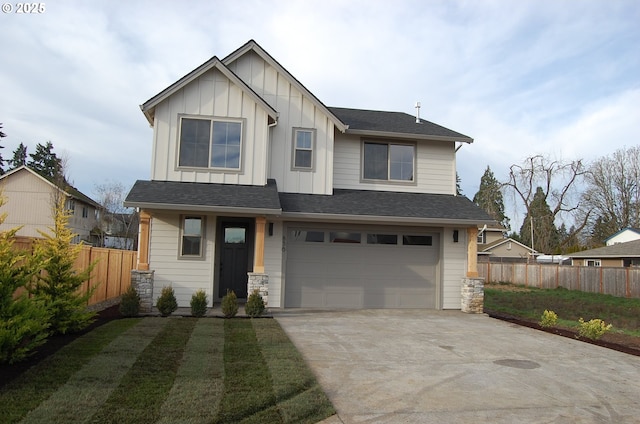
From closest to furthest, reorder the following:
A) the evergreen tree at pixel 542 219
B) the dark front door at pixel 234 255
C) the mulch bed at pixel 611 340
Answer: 1. the mulch bed at pixel 611 340
2. the dark front door at pixel 234 255
3. the evergreen tree at pixel 542 219

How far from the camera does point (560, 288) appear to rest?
26.8 metres

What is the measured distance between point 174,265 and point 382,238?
19.3 ft

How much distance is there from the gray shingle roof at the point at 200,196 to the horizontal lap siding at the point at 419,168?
8.84 ft

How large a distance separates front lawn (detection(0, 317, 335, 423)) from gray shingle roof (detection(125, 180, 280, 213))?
3.84 meters

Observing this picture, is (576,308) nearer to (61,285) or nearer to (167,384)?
(167,384)

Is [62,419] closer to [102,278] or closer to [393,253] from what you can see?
[102,278]

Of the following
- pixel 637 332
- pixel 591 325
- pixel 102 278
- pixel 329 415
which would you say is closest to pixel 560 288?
pixel 637 332

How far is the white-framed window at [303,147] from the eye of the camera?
14.1 m

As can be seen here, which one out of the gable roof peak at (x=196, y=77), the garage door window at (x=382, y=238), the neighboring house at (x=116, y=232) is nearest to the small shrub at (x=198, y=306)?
the garage door window at (x=382, y=238)

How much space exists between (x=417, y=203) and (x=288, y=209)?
13.2 ft

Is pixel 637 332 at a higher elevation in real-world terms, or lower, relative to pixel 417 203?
lower

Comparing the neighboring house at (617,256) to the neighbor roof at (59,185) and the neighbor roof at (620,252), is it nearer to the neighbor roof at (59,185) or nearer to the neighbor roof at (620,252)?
the neighbor roof at (620,252)

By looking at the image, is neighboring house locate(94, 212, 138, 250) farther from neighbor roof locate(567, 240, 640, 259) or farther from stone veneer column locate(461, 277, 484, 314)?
neighbor roof locate(567, 240, 640, 259)

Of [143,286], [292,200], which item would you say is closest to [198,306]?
[143,286]
